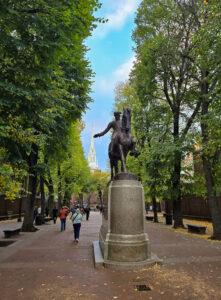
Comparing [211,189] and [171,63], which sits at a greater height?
[171,63]

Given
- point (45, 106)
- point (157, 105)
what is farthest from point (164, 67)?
point (45, 106)

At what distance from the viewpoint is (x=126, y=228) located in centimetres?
1247

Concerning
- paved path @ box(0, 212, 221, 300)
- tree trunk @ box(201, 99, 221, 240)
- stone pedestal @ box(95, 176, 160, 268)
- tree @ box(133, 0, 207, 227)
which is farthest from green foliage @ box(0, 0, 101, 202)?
tree @ box(133, 0, 207, 227)

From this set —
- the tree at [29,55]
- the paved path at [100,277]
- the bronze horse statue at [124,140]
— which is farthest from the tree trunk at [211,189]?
the tree at [29,55]

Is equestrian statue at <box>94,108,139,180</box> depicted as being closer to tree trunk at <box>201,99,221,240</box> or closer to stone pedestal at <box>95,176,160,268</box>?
→ stone pedestal at <box>95,176,160,268</box>

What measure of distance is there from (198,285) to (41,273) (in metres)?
4.34

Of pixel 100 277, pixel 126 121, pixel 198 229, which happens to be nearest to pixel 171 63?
pixel 198 229

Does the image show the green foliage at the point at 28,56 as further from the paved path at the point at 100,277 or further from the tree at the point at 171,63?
the tree at the point at 171,63

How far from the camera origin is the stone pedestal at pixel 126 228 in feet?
39.5

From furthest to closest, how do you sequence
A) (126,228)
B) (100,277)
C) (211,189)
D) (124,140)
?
(211,189), (124,140), (126,228), (100,277)

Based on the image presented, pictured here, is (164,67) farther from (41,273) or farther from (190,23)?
(41,273)

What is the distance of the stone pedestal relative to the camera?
475 inches

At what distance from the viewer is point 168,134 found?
31344mm

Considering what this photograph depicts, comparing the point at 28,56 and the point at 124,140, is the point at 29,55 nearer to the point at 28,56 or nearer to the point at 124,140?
the point at 28,56
